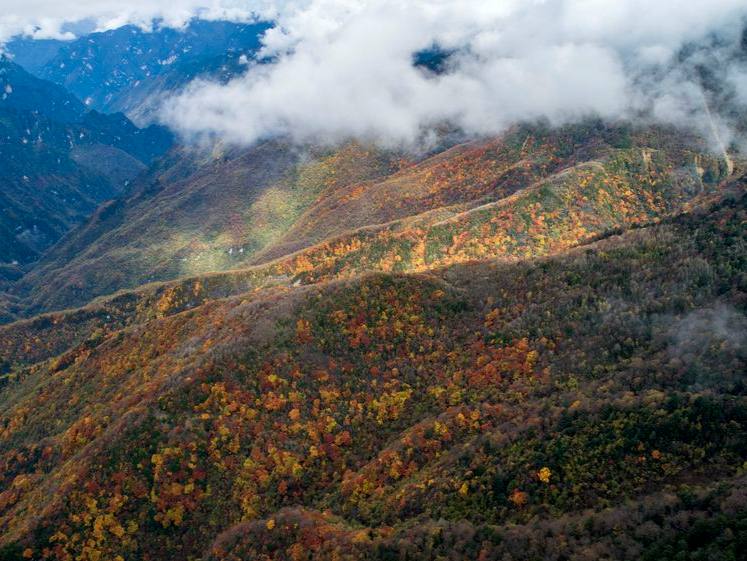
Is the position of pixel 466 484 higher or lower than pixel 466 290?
lower

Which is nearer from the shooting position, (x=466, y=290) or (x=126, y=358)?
(x=466, y=290)

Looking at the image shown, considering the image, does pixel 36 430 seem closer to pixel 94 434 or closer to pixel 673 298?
pixel 94 434

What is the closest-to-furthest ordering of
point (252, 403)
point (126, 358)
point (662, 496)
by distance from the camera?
point (662, 496) → point (252, 403) → point (126, 358)

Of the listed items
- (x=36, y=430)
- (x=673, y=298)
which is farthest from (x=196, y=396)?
(x=673, y=298)

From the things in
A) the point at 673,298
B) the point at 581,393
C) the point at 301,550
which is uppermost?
the point at 673,298

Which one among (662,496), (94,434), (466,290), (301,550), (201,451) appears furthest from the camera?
(466,290)

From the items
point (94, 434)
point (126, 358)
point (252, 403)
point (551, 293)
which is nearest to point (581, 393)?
point (551, 293)
